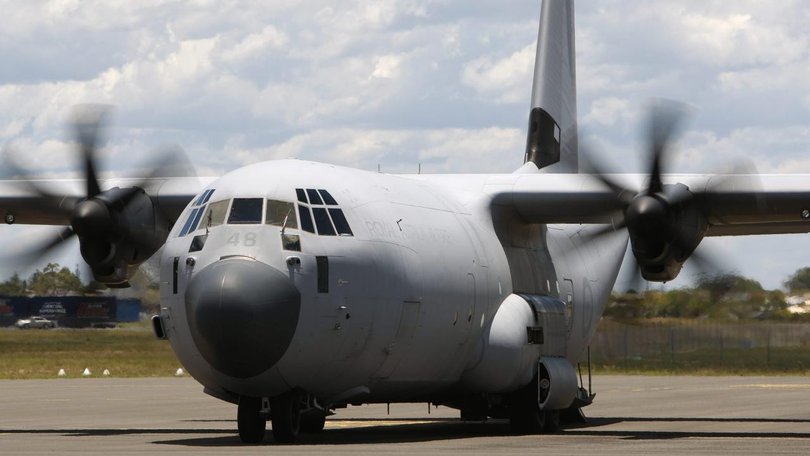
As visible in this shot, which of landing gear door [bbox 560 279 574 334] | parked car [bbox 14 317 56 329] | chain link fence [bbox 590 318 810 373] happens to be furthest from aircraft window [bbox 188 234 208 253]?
parked car [bbox 14 317 56 329]

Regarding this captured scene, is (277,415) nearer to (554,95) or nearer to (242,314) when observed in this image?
(242,314)

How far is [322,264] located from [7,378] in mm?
32598

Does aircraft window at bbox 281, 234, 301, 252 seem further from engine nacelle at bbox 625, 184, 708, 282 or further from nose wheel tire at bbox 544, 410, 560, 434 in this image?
nose wheel tire at bbox 544, 410, 560, 434

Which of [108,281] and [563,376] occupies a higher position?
[108,281]

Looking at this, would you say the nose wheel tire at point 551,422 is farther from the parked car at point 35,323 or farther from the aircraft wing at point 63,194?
the parked car at point 35,323

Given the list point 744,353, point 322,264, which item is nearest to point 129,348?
point 744,353

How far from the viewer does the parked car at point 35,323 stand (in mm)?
100375

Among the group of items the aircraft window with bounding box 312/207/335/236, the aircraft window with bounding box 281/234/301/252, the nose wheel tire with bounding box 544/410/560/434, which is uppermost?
the aircraft window with bounding box 312/207/335/236

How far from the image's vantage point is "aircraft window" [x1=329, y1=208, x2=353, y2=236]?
17.7 metres

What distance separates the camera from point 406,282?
18469mm

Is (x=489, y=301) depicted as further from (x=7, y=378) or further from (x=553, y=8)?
(x=7, y=378)

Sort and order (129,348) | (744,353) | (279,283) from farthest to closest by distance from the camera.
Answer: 1. (129,348)
2. (744,353)
3. (279,283)

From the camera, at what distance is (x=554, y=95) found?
27.5 m

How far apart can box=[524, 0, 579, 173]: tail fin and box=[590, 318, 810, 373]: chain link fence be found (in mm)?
11689
